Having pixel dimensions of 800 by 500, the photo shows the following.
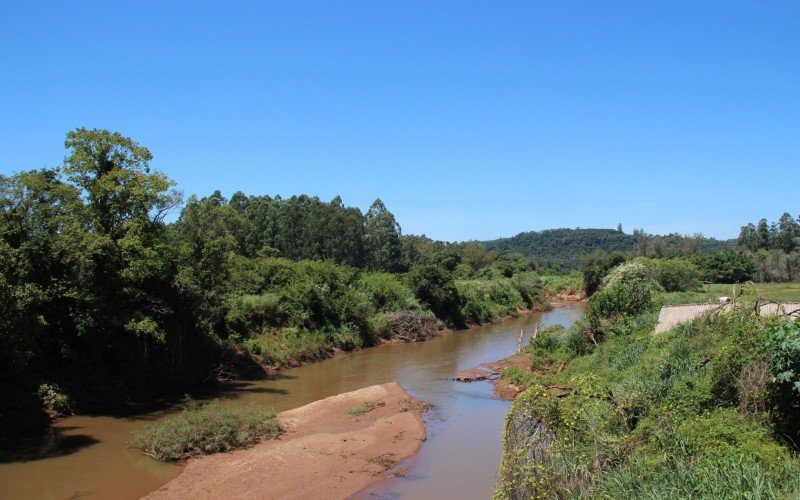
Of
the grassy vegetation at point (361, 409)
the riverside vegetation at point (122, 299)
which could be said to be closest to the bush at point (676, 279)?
the riverside vegetation at point (122, 299)

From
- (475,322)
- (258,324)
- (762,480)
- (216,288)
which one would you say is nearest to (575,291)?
(475,322)

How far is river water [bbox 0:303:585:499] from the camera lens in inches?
567

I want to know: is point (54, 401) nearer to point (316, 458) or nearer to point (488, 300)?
point (316, 458)

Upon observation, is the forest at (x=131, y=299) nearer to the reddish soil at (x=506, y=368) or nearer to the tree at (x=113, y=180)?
the tree at (x=113, y=180)

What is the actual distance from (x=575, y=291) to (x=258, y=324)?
5962cm

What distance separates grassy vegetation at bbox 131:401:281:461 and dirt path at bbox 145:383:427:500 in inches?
16.0

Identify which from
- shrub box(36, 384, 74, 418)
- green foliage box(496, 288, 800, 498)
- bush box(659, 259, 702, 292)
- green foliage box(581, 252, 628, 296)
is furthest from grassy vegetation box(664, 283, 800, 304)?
green foliage box(581, 252, 628, 296)

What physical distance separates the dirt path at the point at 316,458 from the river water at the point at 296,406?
645 mm

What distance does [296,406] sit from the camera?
915 inches

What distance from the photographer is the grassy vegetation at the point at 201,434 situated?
1625cm

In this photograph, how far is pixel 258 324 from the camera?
32.5m

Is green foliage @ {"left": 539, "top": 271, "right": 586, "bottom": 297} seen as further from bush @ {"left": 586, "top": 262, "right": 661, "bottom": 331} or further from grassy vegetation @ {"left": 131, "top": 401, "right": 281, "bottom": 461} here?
grassy vegetation @ {"left": 131, "top": 401, "right": 281, "bottom": 461}

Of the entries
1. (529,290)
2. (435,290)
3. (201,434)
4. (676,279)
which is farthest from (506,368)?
(529,290)

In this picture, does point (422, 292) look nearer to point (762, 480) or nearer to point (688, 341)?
point (688, 341)
